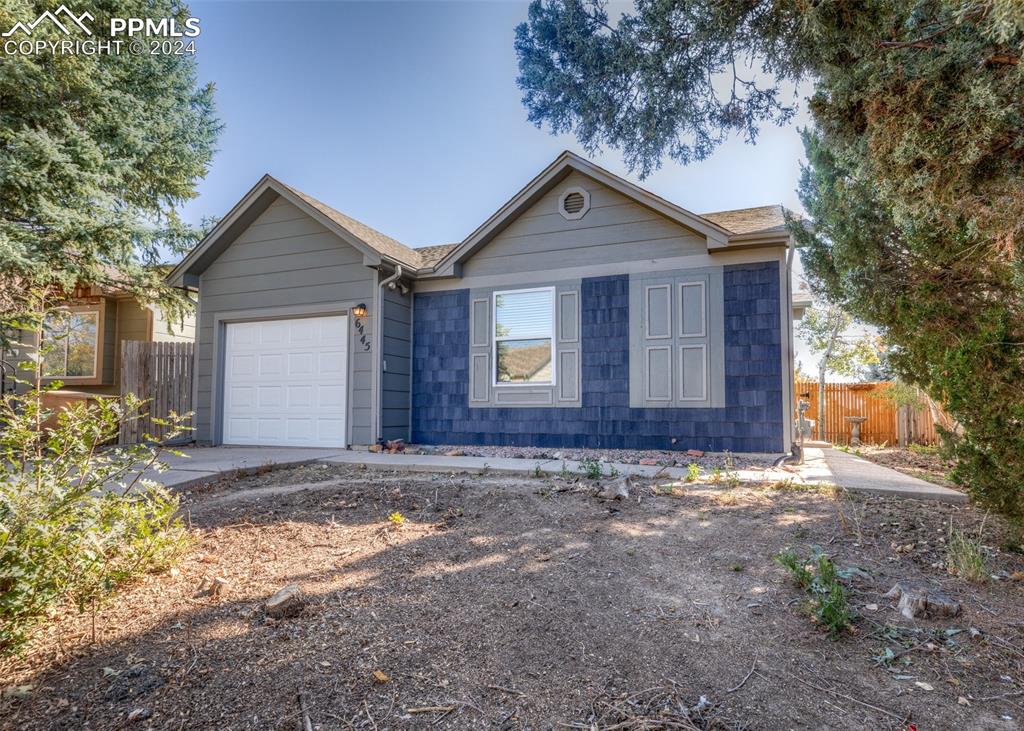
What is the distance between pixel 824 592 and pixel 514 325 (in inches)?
239

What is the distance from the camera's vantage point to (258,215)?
8891mm

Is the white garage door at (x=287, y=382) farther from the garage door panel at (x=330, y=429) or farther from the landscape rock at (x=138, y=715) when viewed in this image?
A: the landscape rock at (x=138, y=715)

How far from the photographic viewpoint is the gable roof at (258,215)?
8.12 m

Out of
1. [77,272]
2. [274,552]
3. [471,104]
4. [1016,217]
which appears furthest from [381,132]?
[1016,217]

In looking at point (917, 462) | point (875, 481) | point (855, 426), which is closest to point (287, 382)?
point (875, 481)

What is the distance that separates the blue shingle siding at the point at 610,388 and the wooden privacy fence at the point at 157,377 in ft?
13.9

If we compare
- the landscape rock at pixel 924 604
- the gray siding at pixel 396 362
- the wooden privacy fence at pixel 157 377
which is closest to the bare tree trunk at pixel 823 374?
the gray siding at pixel 396 362

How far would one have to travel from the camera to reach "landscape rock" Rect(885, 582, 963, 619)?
2.41m

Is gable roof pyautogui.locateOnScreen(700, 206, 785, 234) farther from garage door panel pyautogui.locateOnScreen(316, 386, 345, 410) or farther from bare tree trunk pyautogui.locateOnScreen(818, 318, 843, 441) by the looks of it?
bare tree trunk pyautogui.locateOnScreen(818, 318, 843, 441)

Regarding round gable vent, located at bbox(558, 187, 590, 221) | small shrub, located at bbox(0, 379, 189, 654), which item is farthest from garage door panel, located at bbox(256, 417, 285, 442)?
Answer: small shrub, located at bbox(0, 379, 189, 654)

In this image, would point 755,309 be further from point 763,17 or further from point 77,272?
point 77,272

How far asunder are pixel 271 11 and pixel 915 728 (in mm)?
10169

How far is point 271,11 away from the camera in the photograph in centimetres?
788

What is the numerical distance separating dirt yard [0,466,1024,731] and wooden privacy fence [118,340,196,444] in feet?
22.8
